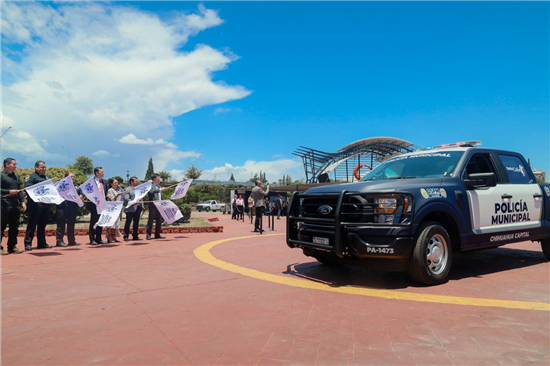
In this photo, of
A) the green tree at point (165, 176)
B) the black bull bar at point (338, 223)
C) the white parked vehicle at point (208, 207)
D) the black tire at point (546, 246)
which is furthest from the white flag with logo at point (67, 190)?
the green tree at point (165, 176)

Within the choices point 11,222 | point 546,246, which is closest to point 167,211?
point 11,222

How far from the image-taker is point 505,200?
5.71 m

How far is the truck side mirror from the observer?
4.97 m

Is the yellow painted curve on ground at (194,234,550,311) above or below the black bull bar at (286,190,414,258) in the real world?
below

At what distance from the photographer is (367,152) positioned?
52.0m

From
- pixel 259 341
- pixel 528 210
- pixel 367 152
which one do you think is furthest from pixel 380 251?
pixel 367 152

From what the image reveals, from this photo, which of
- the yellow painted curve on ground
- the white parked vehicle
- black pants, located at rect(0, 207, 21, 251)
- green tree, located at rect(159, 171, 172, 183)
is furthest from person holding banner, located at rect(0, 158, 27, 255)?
green tree, located at rect(159, 171, 172, 183)

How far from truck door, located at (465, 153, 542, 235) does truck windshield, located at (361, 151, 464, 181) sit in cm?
36

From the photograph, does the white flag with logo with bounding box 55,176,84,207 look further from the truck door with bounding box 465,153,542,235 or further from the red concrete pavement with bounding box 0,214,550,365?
the truck door with bounding box 465,153,542,235

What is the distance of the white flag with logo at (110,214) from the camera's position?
29.4ft

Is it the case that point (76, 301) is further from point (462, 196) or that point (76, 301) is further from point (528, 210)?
point (528, 210)

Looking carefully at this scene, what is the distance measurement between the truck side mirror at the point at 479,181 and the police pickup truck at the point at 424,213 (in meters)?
0.02

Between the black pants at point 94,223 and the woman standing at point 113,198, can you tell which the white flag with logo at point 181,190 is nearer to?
the woman standing at point 113,198

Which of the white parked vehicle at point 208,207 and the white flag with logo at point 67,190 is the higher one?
the white flag with logo at point 67,190
